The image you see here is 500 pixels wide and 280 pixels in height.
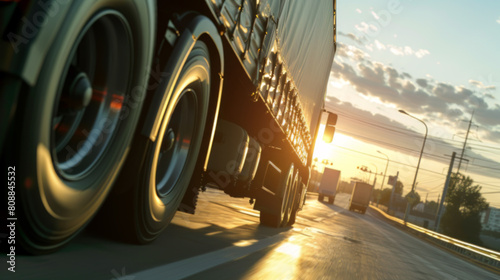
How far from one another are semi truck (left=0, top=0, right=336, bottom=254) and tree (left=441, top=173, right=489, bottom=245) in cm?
8230

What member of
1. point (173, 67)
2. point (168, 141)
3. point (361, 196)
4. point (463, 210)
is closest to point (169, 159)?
point (168, 141)

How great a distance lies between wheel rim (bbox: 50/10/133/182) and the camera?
288 cm

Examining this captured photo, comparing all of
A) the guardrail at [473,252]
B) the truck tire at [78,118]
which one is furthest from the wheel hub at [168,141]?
the guardrail at [473,252]

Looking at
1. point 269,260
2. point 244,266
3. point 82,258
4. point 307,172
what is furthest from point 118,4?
point 307,172

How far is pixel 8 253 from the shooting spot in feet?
9.20

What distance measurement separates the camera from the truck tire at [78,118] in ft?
7.44

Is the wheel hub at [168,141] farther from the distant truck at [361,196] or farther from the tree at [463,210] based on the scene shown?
the tree at [463,210]

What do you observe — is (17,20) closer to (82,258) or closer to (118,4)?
(118,4)

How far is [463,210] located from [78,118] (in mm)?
88362

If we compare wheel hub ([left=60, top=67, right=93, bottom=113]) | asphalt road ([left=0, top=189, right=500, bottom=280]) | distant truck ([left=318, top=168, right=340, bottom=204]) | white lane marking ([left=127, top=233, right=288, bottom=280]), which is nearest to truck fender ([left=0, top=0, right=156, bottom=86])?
wheel hub ([left=60, top=67, right=93, bottom=113])

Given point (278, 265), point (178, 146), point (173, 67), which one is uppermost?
point (173, 67)

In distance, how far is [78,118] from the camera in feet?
9.88

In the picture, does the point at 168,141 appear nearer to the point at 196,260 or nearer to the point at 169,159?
the point at 169,159

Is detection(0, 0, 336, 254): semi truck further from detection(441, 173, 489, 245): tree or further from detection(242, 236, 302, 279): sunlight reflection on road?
detection(441, 173, 489, 245): tree
